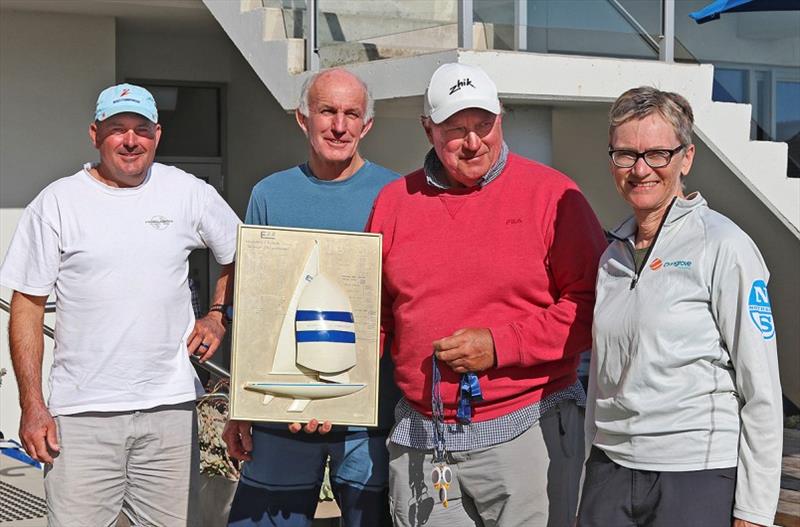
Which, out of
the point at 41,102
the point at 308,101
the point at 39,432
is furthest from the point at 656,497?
the point at 41,102

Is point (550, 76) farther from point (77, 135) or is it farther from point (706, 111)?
point (77, 135)

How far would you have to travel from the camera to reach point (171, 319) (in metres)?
3.70

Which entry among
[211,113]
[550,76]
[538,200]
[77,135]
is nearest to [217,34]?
[211,113]

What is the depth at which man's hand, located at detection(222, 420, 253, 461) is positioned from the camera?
3.62m

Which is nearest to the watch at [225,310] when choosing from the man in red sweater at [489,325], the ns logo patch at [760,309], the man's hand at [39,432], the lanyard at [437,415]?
the man's hand at [39,432]

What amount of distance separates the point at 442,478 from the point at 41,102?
605 cm

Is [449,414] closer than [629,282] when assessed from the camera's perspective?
No

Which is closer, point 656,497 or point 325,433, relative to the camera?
point 656,497

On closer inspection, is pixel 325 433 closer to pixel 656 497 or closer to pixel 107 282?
pixel 107 282

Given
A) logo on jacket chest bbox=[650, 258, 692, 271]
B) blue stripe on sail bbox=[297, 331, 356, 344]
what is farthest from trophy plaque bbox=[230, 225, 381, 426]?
logo on jacket chest bbox=[650, 258, 692, 271]

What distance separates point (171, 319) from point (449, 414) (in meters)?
1.05

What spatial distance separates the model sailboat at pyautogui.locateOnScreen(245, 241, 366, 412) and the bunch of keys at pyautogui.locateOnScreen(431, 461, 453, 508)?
13.0 inches

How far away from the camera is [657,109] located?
9.13 ft

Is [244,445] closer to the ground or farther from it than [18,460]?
farther from it
